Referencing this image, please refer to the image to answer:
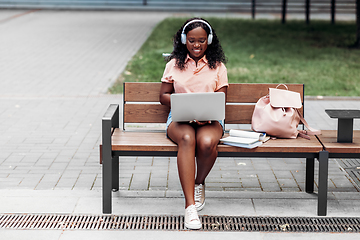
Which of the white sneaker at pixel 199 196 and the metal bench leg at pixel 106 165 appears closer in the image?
the metal bench leg at pixel 106 165

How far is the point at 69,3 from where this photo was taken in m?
25.8

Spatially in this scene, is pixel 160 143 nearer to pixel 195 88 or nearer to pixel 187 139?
pixel 187 139

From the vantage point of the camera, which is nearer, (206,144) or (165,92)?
(206,144)

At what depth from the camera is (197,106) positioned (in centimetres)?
396

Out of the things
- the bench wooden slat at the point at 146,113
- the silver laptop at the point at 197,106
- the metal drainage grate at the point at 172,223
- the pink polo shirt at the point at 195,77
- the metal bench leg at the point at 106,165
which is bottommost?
the metal drainage grate at the point at 172,223

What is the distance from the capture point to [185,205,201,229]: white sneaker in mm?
3831

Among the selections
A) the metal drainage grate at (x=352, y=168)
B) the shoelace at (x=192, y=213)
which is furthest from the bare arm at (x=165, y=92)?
the metal drainage grate at (x=352, y=168)

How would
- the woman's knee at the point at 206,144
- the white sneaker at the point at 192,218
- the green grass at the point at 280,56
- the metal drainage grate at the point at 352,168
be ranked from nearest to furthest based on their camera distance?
the white sneaker at the point at 192,218 < the woman's knee at the point at 206,144 < the metal drainage grate at the point at 352,168 < the green grass at the point at 280,56

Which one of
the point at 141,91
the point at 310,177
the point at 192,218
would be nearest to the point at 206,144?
the point at 192,218

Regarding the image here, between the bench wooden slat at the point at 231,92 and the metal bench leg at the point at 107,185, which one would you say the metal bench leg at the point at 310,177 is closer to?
the bench wooden slat at the point at 231,92

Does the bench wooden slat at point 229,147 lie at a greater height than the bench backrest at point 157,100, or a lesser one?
lesser

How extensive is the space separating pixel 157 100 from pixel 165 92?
30 centimetres

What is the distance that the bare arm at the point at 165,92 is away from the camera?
14.5 ft

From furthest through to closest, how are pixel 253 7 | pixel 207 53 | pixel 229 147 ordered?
pixel 253 7
pixel 207 53
pixel 229 147
